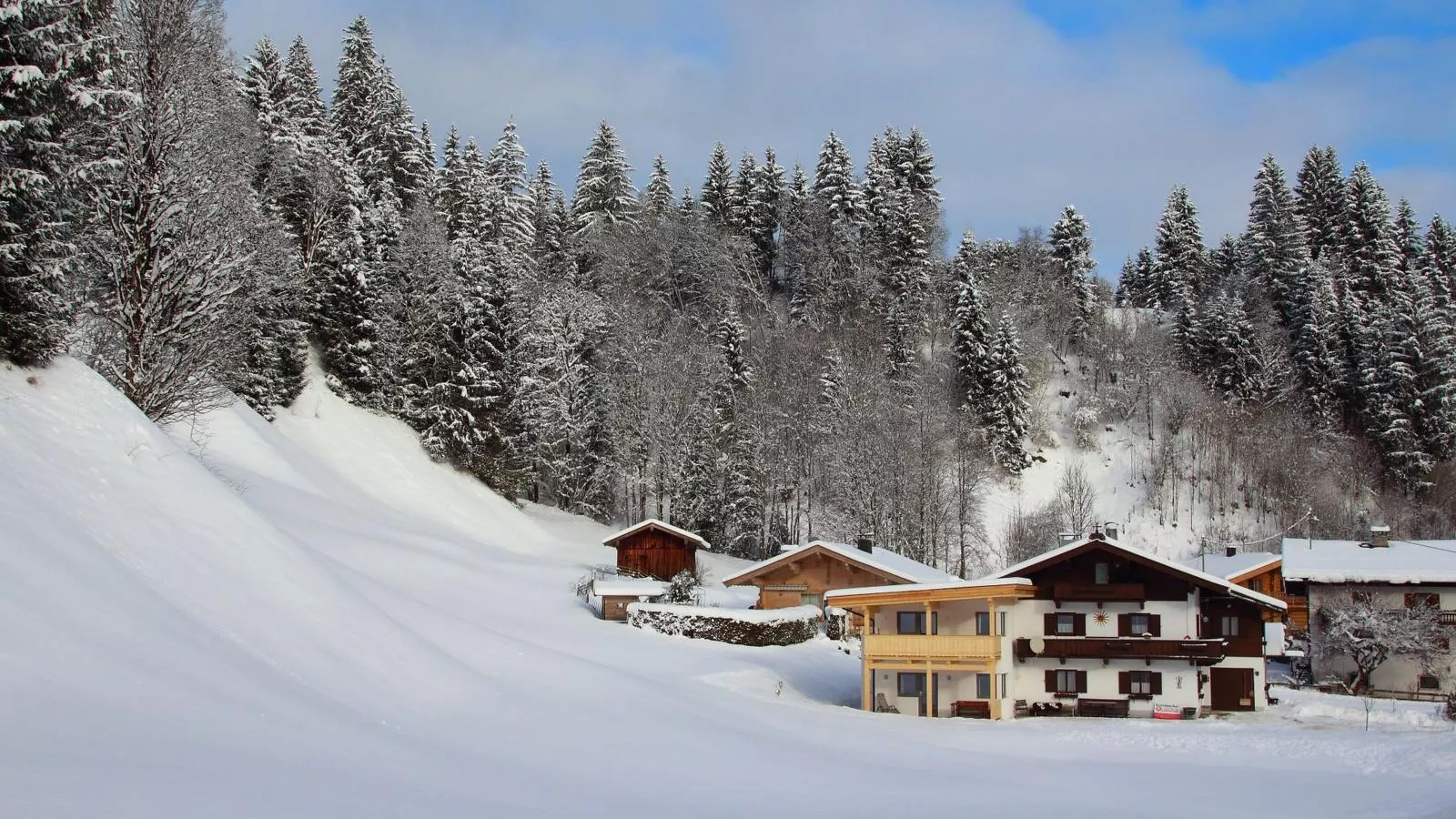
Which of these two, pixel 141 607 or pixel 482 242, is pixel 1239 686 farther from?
pixel 482 242

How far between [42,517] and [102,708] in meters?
5.11

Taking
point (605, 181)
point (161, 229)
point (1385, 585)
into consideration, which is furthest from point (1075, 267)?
point (161, 229)

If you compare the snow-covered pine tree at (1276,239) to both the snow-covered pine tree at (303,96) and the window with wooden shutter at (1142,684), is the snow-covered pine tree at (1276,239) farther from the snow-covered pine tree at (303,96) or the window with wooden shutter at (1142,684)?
the snow-covered pine tree at (303,96)

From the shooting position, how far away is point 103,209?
25281 mm

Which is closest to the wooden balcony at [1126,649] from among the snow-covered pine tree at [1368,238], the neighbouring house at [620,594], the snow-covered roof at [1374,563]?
the snow-covered roof at [1374,563]

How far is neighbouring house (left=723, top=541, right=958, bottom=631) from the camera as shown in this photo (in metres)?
46.2

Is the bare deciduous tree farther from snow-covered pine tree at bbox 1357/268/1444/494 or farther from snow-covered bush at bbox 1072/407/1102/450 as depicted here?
snow-covered bush at bbox 1072/407/1102/450

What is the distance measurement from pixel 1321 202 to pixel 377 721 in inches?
4052

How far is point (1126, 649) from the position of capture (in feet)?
112

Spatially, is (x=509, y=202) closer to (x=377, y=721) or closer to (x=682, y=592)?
(x=682, y=592)

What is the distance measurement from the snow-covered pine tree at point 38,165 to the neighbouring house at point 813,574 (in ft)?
104

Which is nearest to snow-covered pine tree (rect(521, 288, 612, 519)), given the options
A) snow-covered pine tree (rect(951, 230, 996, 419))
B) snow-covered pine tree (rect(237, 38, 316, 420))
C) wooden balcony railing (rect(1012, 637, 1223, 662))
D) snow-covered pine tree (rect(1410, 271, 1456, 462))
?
snow-covered pine tree (rect(237, 38, 316, 420))

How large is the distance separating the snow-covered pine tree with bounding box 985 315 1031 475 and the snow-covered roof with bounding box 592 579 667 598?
36407mm

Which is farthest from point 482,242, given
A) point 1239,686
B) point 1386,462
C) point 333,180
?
point 1386,462
